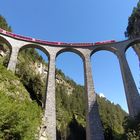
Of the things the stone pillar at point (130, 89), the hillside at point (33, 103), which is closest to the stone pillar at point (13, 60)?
the hillside at point (33, 103)

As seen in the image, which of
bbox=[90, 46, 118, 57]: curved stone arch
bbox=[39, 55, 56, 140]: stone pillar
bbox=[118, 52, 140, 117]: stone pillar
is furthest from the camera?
bbox=[90, 46, 118, 57]: curved stone arch

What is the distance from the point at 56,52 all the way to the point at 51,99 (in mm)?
10070

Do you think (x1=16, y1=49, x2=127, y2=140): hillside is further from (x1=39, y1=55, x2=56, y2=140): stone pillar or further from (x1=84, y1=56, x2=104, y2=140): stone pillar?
(x1=39, y1=55, x2=56, y2=140): stone pillar

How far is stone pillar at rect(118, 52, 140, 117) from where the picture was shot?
30694 millimetres

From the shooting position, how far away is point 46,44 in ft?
121

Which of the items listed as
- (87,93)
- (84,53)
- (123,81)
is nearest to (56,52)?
(84,53)

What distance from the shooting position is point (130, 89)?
1282 inches

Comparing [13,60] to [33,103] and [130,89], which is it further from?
[130,89]

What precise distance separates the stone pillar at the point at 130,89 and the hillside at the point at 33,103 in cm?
425

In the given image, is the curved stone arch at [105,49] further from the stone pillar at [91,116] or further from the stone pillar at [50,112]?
the stone pillar at [50,112]

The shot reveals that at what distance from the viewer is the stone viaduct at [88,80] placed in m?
27.7

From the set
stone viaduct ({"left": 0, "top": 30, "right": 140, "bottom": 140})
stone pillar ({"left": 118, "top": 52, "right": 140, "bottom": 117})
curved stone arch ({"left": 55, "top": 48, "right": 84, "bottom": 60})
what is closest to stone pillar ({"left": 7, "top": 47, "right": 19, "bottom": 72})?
stone viaduct ({"left": 0, "top": 30, "right": 140, "bottom": 140})

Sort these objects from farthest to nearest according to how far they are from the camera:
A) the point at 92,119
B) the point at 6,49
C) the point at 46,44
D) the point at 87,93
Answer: the point at 6,49 < the point at 46,44 < the point at 87,93 < the point at 92,119

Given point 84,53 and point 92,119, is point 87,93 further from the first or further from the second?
point 84,53
